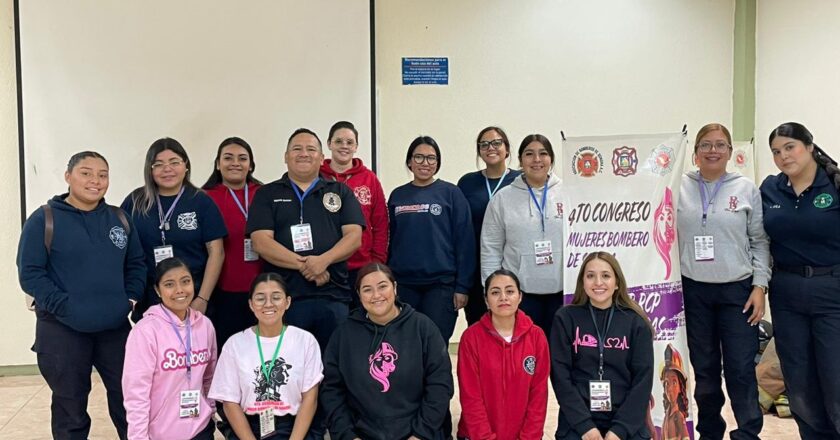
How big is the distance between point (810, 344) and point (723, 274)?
1.52 feet

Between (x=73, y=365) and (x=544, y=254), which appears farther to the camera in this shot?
(x=544, y=254)

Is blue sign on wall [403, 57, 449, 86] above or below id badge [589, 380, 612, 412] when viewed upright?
above

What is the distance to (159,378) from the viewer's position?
106 inches

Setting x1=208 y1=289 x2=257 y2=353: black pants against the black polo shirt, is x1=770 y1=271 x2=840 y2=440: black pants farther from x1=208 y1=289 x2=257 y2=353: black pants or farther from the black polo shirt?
x1=208 y1=289 x2=257 y2=353: black pants

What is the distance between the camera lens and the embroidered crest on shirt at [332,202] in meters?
3.06

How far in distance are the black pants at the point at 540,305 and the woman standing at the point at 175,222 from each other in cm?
150

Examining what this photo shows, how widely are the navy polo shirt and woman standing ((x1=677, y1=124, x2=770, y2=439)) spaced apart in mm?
71

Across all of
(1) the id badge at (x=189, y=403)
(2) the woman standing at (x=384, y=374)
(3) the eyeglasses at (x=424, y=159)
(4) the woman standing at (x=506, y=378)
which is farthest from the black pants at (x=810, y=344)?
(1) the id badge at (x=189, y=403)

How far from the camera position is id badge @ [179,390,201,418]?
8.87 feet

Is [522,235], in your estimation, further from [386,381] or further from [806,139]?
[806,139]

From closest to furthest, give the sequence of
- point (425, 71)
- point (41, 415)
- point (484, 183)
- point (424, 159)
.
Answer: point (424, 159) → point (484, 183) → point (41, 415) → point (425, 71)

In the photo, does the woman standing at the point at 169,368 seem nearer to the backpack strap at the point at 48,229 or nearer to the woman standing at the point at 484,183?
the backpack strap at the point at 48,229

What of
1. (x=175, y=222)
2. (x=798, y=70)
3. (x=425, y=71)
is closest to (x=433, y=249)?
(x=175, y=222)

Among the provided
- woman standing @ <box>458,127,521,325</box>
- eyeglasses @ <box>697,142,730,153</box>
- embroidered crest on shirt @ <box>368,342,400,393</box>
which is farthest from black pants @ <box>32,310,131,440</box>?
eyeglasses @ <box>697,142,730,153</box>
